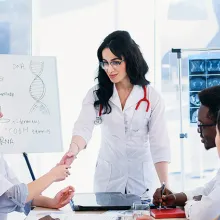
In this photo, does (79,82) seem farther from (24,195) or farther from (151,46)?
(24,195)

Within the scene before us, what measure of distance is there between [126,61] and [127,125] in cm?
34

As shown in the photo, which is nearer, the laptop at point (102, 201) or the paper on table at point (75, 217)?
the paper on table at point (75, 217)

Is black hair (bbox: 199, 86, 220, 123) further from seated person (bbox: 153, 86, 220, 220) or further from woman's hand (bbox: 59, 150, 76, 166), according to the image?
woman's hand (bbox: 59, 150, 76, 166)

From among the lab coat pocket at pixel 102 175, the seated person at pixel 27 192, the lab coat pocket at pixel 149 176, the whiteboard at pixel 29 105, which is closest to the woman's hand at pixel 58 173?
the seated person at pixel 27 192

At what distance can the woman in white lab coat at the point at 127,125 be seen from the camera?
78.9 inches

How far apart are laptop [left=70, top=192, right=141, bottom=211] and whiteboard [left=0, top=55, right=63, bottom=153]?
68 cm

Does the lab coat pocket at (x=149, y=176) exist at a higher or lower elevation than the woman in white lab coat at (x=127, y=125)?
lower

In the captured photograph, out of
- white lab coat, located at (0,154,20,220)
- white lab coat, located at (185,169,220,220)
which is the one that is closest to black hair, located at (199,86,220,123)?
white lab coat, located at (185,169,220,220)

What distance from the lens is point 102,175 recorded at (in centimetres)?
207

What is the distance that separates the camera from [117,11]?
10.4 ft

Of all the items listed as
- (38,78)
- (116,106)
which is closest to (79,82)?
(38,78)

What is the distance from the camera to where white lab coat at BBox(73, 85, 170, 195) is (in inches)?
79.5

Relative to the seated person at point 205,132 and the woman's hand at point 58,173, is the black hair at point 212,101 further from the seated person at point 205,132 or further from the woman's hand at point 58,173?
the woman's hand at point 58,173

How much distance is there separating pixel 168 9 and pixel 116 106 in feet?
5.12
